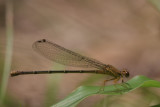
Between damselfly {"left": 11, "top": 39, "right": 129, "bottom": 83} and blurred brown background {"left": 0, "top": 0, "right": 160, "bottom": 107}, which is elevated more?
blurred brown background {"left": 0, "top": 0, "right": 160, "bottom": 107}

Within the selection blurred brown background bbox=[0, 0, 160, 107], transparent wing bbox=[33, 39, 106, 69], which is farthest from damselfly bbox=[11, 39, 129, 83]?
blurred brown background bbox=[0, 0, 160, 107]

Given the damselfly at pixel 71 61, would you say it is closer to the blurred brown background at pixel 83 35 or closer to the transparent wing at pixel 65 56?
the transparent wing at pixel 65 56

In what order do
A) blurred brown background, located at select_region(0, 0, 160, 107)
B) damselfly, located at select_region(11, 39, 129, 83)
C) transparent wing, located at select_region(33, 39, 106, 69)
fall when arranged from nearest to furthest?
damselfly, located at select_region(11, 39, 129, 83), transparent wing, located at select_region(33, 39, 106, 69), blurred brown background, located at select_region(0, 0, 160, 107)

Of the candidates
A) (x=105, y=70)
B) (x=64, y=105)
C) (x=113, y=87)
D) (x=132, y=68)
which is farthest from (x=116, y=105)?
(x=132, y=68)

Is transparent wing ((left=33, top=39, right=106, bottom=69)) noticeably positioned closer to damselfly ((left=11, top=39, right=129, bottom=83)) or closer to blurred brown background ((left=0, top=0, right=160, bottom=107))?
damselfly ((left=11, top=39, right=129, bottom=83))

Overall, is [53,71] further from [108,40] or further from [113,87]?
[108,40]

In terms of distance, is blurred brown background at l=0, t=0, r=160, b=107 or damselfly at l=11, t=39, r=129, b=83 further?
blurred brown background at l=0, t=0, r=160, b=107

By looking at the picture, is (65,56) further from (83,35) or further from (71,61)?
(83,35)
